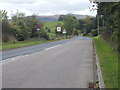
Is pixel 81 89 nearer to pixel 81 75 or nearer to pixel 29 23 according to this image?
pixel 81 75

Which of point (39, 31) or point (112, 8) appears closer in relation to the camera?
point (112, 8)

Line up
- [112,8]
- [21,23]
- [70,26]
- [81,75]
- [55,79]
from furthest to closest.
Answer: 1. [70,26]
2. [21,23]
3. [112,8]
4. [81,75]
5. [55,79]

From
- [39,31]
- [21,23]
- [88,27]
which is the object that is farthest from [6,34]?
[88,27]

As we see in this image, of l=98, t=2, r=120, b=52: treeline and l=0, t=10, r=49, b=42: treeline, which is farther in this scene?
l=0, t=10, r=49, b=42: treeline

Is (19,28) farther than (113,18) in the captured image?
Yes

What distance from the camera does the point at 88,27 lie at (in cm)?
12300

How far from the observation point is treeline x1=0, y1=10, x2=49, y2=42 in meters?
41.1

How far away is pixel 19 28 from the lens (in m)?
46.7

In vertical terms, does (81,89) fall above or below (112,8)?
below

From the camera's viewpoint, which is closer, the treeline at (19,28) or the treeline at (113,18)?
the treeline at (113,18)

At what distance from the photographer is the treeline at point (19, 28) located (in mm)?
41075

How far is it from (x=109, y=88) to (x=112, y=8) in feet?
55.1

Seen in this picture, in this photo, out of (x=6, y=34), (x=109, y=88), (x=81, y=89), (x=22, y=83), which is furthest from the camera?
(x=6, y=34)

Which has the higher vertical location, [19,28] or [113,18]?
[113,18]
